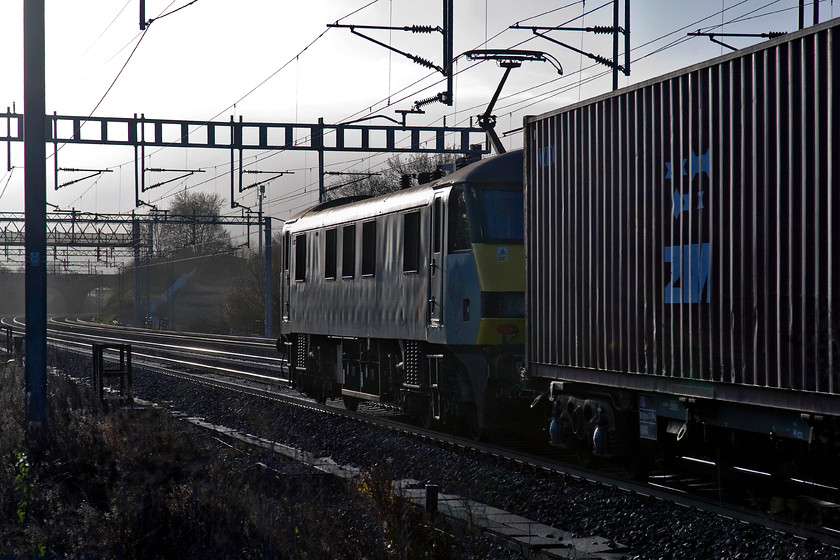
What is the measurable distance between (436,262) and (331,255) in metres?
4.35

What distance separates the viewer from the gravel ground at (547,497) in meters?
7.11

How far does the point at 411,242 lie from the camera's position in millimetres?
14023

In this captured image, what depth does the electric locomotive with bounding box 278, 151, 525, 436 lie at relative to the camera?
40.5 ft

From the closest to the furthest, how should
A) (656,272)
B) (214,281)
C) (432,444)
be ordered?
(656,272)
(432,444)
(214,281)

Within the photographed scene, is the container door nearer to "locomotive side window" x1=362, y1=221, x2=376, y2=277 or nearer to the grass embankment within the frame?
"locomotive side window" x1=362, y1=221, x2=376, y2=277

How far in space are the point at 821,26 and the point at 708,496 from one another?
4.15m

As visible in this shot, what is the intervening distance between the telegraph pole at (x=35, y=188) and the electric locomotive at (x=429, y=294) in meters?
4.60

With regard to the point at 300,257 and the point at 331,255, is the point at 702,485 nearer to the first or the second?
the point at 331,255

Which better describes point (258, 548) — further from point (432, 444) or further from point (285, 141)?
point (285, 141)

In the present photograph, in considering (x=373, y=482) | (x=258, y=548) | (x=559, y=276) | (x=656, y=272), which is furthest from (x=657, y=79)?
(x=258, y=548)

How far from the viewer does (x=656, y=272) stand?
916 cm

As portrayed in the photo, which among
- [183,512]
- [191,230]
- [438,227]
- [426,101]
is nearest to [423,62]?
[426,101]

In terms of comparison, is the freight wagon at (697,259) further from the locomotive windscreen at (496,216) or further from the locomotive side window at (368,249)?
the locomotive side window at (368,249)

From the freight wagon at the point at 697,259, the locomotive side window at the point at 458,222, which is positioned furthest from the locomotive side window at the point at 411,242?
→ the freight wagon at the point at 697,259
